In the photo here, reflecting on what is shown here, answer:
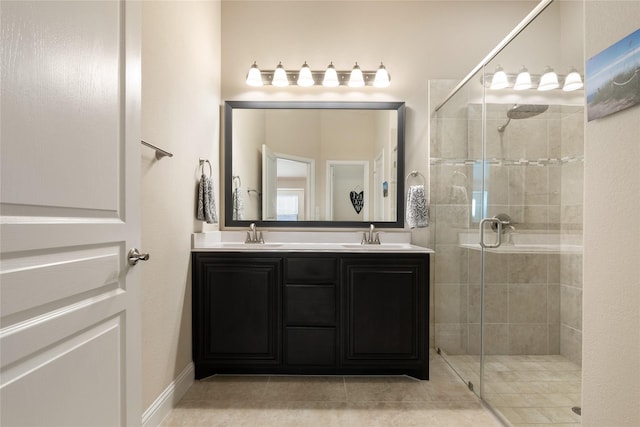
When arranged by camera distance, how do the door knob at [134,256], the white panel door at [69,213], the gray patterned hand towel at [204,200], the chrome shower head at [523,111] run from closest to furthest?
the white panel door at [69,213], the door knob at [134,256], the chrome shower head at [523,111], the gray patterned hand towel at [204,200]

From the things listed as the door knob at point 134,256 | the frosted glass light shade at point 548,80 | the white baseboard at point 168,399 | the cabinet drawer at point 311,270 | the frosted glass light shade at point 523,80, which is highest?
the frosted glass light shade at point 523,80

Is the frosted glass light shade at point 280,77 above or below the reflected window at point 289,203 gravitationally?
above

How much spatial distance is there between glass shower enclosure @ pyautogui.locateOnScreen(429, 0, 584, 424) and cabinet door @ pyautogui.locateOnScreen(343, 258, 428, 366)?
35cm

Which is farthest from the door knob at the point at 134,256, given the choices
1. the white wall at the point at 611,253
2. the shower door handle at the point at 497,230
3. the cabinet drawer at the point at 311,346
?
the shower door handle at the point at 497,230

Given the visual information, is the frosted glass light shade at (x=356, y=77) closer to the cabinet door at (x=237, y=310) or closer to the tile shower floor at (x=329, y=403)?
the cabinet door at (x=237, y=310)

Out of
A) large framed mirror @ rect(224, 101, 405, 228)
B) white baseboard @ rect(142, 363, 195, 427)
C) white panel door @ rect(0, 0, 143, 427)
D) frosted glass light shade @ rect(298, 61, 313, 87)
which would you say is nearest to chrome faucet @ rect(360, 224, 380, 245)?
large framed mirror @ rect(224, 101, 405, 228)

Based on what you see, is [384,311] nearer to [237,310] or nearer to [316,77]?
[237,310]

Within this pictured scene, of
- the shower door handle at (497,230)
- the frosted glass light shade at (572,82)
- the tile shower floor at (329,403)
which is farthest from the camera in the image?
the shower door handle at (497,230)

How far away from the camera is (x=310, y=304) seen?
7.70 ft

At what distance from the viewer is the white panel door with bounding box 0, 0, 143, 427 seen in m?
Result: 0.74

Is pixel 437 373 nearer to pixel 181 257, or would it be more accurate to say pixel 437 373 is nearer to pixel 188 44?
pixel 181 257

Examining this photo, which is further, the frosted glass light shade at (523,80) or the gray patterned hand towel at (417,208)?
the gray patterned hand towel at (417,208)

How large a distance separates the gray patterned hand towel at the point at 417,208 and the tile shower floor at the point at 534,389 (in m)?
1.03

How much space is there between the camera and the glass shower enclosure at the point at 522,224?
151 cm
